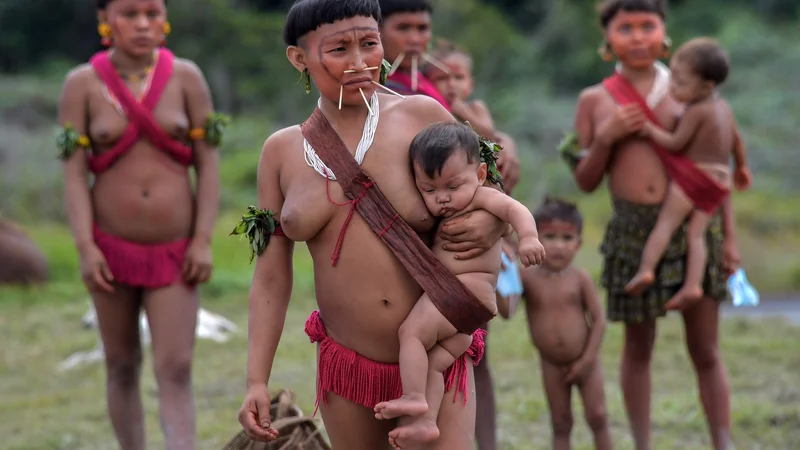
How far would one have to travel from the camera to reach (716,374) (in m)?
5.81

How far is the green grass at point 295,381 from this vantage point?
7004 mm

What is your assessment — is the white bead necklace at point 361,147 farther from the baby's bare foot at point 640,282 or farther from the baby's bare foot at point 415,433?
the baby's bare foot at point 640,282

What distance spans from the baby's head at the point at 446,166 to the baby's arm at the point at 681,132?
2.07 metres

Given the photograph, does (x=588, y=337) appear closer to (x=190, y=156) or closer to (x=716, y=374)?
(x=716, y=374)

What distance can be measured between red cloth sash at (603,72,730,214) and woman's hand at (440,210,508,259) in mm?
2101

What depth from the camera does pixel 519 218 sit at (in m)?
3.59

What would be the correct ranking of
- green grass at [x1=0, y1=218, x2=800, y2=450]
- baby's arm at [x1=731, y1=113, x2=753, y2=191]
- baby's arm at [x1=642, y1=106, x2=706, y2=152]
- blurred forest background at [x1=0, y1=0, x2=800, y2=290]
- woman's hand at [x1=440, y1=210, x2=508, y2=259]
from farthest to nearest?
blurred forest background at [x1=0, y1=0, x2=800, y2=290] < green grass at [x1=0, y1=218, x2=800, y2=450] < baby's arm at [x1=731, y1=113, x2=753, y2=191] < baby's arm at [x1=642, y1=106, x2=706, y2=152] < woman's hand at [x1=440, y1=210, x2=508, y2=259]

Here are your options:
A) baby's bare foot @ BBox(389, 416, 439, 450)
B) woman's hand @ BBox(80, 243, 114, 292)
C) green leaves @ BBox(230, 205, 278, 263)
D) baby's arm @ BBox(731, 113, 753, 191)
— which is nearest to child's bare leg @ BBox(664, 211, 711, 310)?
baby's arm @ BBox(731, 113, 753, 191)

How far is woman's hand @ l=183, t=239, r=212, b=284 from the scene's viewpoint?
222 inches

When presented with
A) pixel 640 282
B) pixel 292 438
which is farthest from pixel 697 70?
pixel 292 438

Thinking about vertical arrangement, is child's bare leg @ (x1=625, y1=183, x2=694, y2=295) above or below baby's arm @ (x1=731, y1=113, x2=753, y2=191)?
below

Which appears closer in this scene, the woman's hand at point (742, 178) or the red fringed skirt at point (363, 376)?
the red fringed skirt at point (363, 376)

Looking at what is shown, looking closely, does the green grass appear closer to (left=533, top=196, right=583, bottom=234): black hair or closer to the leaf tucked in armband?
(left=533, top=196, right=583, bottom=234): black hair

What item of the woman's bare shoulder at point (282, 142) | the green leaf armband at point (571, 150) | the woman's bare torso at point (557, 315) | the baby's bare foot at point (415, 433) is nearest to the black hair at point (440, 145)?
the woman's bare shoulder at point (282, 142)
